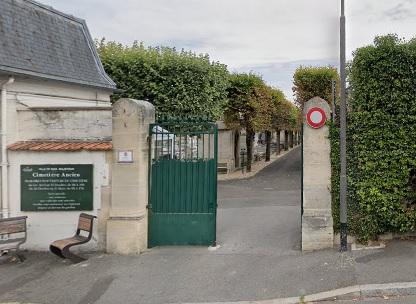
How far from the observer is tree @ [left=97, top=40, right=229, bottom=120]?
1695cm

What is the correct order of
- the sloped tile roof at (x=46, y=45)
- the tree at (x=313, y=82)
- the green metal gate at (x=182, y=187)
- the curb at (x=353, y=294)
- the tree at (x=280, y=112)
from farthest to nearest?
the tree at (x=280, y=112)
the tree at (x=313, y=82)
the sloped tile roof at (x=46, y=45)
the green metal gate at (x=182, y=187)
the curb at (x=353, y=294)

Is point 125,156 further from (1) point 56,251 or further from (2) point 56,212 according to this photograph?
(1) point 56,251

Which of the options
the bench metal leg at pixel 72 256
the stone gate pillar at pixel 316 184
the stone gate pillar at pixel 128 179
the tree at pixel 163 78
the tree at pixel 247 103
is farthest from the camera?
the tree at pixel 247 103

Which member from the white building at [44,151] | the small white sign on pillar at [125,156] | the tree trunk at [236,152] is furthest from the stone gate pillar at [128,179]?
the tree trunk at [236,152]

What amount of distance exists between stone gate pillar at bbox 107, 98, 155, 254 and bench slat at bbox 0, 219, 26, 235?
1627 mm

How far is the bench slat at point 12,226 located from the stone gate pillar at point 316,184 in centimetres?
531

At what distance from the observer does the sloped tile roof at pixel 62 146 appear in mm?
7668

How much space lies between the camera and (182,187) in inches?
303

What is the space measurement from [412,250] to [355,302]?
2.21 metres

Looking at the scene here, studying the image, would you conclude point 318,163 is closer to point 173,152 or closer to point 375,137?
point 375,137

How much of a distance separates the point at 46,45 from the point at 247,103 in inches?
555

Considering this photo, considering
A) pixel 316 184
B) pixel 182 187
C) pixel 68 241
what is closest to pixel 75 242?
pixel 68 241

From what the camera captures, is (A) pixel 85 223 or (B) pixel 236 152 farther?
(B) pixel 236 152

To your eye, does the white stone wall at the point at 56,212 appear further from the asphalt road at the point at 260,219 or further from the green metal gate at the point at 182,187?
the asphalt road at the point at 260,219
